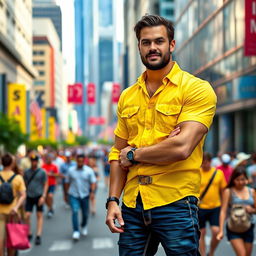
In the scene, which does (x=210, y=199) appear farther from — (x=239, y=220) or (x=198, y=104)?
(x=198, y=104)

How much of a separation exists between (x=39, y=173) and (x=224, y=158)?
13.9 feet

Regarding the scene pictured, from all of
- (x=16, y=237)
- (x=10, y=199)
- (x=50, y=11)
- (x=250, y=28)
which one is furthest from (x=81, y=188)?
(x=250, y=28)

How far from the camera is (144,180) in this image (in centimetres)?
300

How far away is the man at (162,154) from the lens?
9.65ft

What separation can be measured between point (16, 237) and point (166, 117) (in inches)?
203

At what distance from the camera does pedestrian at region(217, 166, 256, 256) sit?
7.26 metres

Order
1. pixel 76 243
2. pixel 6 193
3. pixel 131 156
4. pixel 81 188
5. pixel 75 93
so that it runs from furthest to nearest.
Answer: pixel 75 93
pixel 81 188
pixel 76 243
pixel 6 193
pixel 131 156

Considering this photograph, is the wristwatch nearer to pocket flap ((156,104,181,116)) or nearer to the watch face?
the watch face

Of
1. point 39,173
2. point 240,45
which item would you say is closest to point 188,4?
point 240,45

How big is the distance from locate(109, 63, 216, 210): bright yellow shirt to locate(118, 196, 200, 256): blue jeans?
4 centimetres

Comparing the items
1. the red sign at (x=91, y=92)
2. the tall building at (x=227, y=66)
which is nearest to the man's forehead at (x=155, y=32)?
the tall building at (x=227, y=66)

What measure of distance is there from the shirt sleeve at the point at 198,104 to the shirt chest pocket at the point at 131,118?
24 centimetres

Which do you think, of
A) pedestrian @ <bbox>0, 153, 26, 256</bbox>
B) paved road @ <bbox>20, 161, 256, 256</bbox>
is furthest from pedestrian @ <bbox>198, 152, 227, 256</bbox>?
pedestrian @ <bbox>0, 153, 26, 256</bbox>

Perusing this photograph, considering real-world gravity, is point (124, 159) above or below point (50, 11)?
below
